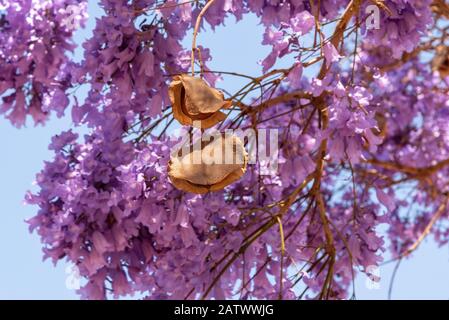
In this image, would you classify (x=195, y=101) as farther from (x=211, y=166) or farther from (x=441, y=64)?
(x=441, y=64)

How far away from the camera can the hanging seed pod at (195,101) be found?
1938 mm

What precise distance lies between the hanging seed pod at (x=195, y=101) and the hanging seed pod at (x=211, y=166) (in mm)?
71

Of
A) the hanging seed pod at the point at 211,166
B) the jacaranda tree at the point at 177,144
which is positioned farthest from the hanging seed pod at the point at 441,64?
the hanging seed pod at the point at 211,166

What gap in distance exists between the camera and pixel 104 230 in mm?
2859

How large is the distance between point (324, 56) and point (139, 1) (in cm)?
70

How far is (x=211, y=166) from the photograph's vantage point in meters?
1.99

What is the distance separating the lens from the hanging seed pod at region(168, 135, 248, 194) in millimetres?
1990

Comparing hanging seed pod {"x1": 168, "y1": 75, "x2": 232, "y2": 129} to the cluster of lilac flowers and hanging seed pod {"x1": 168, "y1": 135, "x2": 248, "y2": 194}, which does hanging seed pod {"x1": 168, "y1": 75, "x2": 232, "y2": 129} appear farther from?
the cluster of lilac flowers

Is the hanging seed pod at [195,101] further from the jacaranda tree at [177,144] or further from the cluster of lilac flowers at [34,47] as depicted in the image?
the cluster of lilac flowers at [34,47]

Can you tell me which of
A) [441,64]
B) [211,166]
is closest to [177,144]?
[211,166]

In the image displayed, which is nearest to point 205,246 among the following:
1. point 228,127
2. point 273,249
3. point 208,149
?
point 273,249

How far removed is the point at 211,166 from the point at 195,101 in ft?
0.52

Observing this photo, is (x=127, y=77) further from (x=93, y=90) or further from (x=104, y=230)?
(x=104, y=230)

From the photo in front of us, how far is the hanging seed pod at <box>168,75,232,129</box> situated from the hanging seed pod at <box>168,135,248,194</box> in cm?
7
